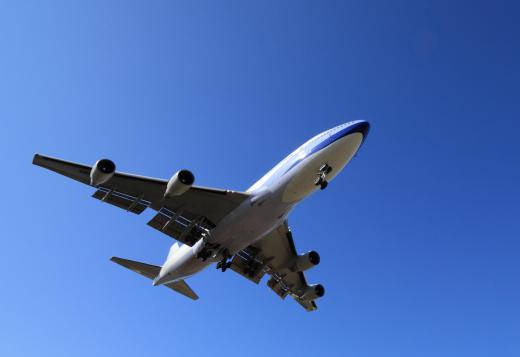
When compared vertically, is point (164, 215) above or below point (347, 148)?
below

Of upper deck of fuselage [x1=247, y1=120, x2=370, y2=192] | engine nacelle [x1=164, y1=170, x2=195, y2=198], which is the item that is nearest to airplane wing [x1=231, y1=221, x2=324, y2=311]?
upper deck of fuselage [x1=247, y1=120, x2=370, y2=192]

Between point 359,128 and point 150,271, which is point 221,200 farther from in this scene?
point 150,271

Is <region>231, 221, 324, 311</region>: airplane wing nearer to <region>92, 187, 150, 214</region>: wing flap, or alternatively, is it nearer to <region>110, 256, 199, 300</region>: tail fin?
<region>110, 256, 199, 300</region>: tail fin

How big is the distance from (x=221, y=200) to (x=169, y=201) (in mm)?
3076

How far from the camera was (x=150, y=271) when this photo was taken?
28016 mm

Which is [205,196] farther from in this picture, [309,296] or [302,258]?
[309,296]

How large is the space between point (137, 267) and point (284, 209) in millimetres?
12292

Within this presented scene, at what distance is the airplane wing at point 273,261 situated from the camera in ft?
88.6

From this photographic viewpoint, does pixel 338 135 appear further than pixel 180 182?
Yes

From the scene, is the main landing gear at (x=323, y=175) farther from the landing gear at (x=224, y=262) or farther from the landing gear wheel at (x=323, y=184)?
the landing gear at (x=224, y=262)

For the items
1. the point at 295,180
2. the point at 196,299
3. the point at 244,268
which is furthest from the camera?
the point at 196,299

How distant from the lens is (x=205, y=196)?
888 inches

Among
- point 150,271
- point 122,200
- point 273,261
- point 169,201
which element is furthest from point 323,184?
point 150,271

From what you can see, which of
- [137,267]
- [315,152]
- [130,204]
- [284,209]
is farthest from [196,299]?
[315,152]
